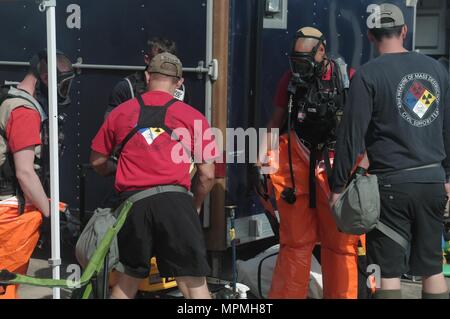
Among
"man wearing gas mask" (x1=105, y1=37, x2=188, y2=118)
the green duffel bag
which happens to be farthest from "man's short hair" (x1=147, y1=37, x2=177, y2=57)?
the green duffel bag

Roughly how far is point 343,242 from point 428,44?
4.27 meters

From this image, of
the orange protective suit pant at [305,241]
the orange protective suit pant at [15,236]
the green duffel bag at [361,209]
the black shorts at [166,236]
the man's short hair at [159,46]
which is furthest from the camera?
the man's short hair at [159,46]

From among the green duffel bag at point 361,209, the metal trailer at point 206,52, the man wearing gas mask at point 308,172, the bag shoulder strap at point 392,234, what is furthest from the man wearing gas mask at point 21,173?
the bag shoulder strap at point 392,234

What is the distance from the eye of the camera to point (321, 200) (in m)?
4.45

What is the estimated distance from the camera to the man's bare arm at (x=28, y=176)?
407cm

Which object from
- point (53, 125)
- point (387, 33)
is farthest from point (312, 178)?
point (53, 125)

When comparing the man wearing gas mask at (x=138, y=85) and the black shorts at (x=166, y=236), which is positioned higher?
the man wearing gas mask at (x=138, y=85)

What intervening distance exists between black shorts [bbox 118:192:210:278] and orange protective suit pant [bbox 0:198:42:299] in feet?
2.22

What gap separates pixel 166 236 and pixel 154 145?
0.47 m

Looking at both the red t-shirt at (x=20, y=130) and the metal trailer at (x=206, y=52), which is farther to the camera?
the metal trailer at (x=206, y=52)

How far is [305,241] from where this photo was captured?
14.8 feet

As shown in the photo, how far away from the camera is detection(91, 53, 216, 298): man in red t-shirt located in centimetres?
376

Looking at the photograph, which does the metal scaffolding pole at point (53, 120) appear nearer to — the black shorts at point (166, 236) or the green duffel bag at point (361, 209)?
the black shorts at point (166, 236)
